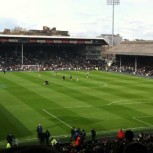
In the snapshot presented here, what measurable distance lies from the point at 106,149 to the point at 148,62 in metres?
73.8

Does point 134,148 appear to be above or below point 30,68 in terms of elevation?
above

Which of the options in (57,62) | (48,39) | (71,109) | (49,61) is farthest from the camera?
(49,61)

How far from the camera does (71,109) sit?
113 ft

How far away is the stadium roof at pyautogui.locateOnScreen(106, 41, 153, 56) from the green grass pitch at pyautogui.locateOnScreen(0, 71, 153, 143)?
3131cm

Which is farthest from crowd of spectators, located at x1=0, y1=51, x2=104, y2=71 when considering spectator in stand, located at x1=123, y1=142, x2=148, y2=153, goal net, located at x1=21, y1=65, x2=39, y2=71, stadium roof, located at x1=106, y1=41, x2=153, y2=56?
spectator in stand, located at x1=123, y1=142, x2=148, y2=153

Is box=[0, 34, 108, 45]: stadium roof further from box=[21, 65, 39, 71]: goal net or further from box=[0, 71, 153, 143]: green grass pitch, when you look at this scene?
box=[0, 71, 153, 143]: green grass pitch

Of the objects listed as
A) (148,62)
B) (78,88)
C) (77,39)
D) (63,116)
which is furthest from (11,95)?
(77,39)

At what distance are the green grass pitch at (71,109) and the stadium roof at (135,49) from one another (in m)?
31.3

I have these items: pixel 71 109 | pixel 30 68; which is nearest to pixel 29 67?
pixel 30 68

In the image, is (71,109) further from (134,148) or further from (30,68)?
(30,68)

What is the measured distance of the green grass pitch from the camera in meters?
27.3

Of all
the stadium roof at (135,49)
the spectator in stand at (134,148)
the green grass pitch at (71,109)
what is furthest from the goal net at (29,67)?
the spectator in stand at (134,148)

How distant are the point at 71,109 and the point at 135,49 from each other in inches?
2174

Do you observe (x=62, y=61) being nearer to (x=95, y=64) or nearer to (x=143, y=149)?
(x=95, y=64)
